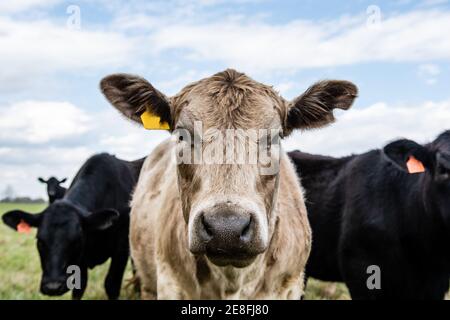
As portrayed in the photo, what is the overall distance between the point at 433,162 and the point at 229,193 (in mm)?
3465

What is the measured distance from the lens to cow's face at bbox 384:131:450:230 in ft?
19.1

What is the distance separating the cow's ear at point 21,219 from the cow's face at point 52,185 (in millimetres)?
6126

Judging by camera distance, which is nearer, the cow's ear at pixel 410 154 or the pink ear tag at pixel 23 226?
the cow's ear at pixel 410 154

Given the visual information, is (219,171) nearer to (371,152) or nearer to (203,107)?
(203,107)

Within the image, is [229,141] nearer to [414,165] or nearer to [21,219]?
[414,165]

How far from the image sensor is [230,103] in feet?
12.4

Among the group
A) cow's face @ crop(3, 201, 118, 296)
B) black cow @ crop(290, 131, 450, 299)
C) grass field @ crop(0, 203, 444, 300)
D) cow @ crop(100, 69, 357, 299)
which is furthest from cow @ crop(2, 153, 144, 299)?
cow @ crop(100, 69, 357, 299)

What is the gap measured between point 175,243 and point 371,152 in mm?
4360

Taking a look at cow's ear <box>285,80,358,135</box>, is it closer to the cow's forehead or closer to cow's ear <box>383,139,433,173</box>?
the cow's forehead

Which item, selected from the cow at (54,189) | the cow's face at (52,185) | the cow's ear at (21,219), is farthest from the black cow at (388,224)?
the cow's face at (52,185)

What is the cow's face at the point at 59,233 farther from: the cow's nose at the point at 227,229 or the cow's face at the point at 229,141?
the cow's nose at the point at 227,229

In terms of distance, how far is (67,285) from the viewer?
299 inches

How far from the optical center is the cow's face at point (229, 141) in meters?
3.13
